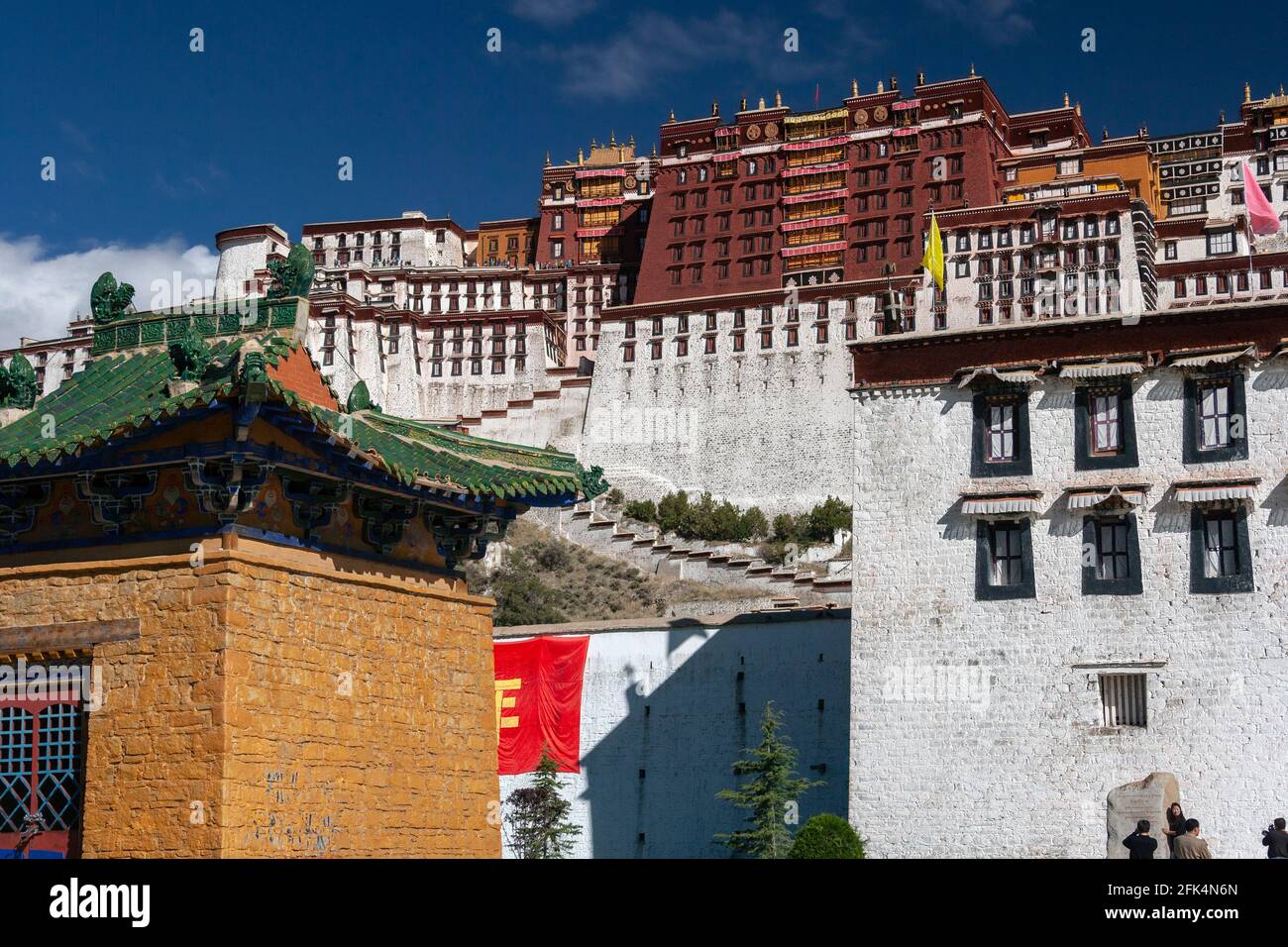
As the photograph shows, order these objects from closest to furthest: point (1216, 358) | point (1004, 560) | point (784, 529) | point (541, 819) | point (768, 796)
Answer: point (1216, 358) < point (1004, 560) < point (768, 796) < point (541, 819) < point (784, 529)

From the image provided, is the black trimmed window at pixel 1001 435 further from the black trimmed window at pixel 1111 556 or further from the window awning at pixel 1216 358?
the window awning at pixel 1216 358

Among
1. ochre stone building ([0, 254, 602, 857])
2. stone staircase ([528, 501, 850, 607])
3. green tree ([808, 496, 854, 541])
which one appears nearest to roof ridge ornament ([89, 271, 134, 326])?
ochre stone building ([0, 254, 602, 857])

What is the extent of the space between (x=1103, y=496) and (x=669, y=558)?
38.1 m

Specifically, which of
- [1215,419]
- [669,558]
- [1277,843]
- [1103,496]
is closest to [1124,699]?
[1103,496]

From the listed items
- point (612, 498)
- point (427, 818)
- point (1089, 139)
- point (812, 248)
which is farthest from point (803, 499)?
point (427, 818)

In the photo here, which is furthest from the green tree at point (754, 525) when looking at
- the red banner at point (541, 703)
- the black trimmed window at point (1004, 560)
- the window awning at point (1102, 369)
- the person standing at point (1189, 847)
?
the person standing at point (1189, 847)

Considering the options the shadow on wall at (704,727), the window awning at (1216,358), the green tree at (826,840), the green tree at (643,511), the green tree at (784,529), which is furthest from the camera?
the green tree at (643,511)

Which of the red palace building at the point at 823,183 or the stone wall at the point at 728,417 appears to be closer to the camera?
the stone wall at the point at 728,417

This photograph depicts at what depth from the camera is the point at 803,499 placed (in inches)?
3110

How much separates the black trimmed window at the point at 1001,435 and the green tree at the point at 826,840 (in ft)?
20.7

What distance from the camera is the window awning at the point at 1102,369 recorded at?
2888 centimetres

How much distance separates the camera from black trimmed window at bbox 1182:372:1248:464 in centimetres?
2834

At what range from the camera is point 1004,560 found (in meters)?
29.4

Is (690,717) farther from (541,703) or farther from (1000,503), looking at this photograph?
(1000,503)
